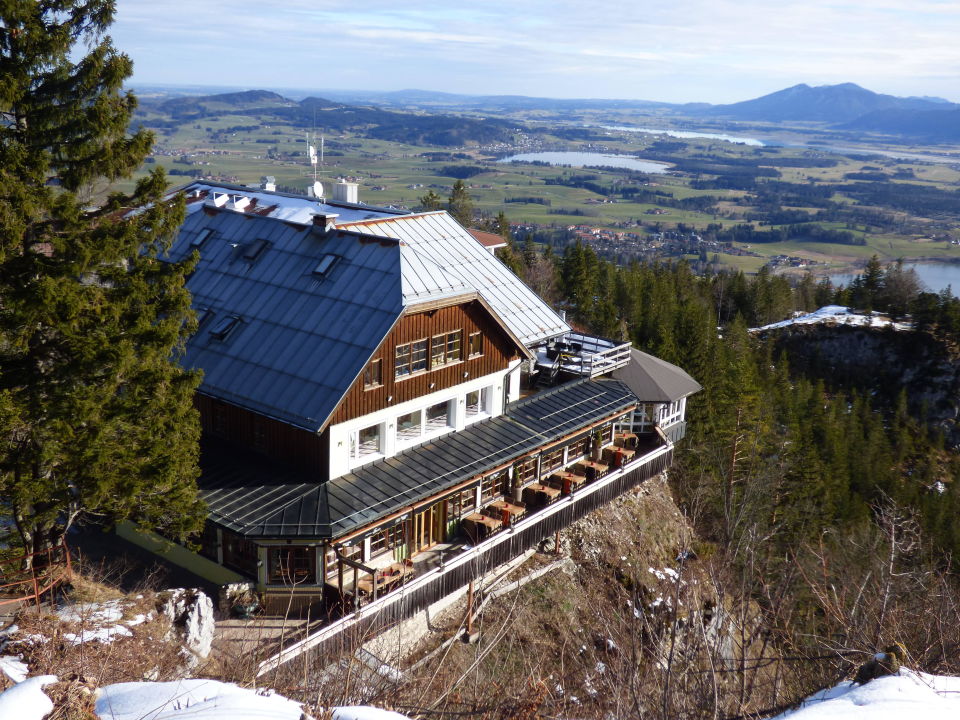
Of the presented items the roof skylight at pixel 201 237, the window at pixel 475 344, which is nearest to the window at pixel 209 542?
the window at pixel 475 344

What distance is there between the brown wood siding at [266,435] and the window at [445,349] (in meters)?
4.79

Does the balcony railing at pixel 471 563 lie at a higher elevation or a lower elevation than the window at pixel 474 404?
lower

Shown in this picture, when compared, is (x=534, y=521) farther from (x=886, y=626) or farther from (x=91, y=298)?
(x=91, y=298)

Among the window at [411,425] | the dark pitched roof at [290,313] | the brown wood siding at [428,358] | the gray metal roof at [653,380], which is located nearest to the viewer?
the dark pitched roof at [290,313]

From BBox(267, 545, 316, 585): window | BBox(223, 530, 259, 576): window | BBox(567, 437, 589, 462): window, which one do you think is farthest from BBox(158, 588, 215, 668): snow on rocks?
BBox(567, 437, 589, 462): window

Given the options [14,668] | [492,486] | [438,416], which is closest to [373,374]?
[438,416]

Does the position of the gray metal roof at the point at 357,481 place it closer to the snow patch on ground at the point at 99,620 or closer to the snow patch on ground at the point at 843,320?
the snow patch on ground at the point at 99,620

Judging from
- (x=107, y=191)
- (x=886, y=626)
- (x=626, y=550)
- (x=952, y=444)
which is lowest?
(x=952, y=444)

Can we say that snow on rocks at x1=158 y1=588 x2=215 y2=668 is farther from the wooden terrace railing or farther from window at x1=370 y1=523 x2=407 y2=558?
window at x1=370 y1=523 x2=407 y2=558

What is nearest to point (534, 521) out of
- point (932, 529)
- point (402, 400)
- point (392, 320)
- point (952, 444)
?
point (402, 400)

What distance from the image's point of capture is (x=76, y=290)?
16.4 meters

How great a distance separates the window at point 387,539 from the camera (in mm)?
23406

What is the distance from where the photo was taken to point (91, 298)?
55.7 ft

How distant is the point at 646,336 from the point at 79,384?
173 ft
